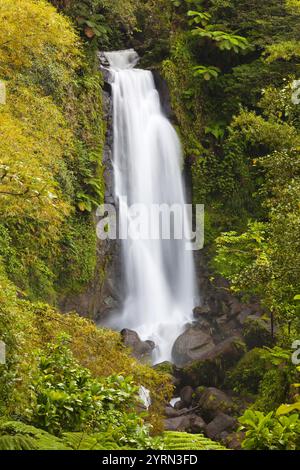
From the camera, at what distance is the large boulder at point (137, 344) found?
13562 millimetres

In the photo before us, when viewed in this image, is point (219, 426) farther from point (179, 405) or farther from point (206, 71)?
point (206, 71)

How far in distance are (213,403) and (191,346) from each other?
2603 millimetres

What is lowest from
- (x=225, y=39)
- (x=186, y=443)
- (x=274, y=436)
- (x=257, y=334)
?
(x=257, y=334)

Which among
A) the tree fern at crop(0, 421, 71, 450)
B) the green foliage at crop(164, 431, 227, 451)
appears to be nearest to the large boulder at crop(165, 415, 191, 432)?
the green foliage at crop(164, 431, 227, 451)

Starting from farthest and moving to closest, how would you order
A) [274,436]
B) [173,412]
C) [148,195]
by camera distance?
[148,195] → [173,412] → [274,436]

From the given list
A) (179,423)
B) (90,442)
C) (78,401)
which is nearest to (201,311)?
(179,423)

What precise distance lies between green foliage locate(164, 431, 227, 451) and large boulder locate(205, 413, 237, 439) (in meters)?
4.95

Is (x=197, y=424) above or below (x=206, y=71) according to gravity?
below

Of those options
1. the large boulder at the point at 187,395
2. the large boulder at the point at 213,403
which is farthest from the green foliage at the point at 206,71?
the large boulder at the point at 213,403

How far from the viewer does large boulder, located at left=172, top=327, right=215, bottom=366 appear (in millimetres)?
13961

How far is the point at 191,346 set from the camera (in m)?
14.3

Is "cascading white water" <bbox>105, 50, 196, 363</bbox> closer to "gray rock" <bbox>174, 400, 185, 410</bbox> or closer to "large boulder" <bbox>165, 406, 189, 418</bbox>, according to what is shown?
"gray rock" <bbox>174, 400, 185, 410</bbox>

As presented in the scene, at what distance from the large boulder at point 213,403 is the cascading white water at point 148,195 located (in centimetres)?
321
